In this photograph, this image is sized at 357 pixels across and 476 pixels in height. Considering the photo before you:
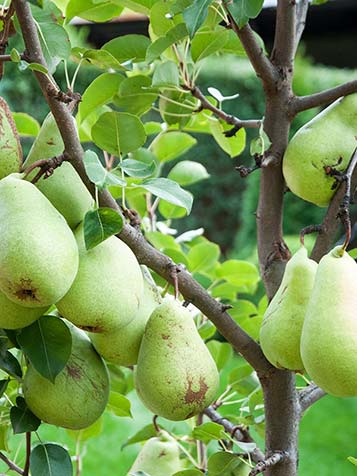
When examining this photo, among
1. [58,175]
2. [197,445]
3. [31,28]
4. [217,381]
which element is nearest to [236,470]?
[217,381]

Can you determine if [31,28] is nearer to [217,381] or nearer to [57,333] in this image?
[57,333]

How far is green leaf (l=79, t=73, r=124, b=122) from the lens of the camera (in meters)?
1.07

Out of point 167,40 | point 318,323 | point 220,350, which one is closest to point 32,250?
point 318,323

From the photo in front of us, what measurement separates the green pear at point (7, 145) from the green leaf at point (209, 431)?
38 centimetres

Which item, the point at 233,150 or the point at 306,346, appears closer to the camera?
the point at 306,346

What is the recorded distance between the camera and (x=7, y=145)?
82cm

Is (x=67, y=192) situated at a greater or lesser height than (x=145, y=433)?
greater

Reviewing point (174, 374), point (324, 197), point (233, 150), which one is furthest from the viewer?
point (233, 150)

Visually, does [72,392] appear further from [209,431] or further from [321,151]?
[321,151]

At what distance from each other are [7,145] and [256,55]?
341mm

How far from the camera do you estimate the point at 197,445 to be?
130 cm

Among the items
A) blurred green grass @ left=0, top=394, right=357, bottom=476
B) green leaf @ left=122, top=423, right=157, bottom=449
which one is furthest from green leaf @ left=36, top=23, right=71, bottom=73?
blurred green grass @ left=0, top=394, right=357, bottom=476

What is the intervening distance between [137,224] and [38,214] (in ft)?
0.62

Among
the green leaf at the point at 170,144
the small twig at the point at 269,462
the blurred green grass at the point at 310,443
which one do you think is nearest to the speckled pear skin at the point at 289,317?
the small twig at the point at 269,462
